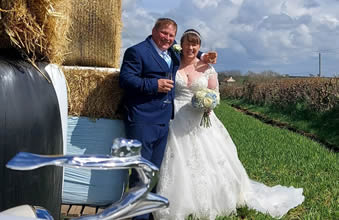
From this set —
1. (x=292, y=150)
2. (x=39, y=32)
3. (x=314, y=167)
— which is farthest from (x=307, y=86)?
(x=39, y=32)

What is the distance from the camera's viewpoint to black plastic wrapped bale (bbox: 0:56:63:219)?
60.4 inches

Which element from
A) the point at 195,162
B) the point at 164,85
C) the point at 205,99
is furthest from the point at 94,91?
the point at 195,162

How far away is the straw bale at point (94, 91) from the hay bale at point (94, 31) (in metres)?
0.29

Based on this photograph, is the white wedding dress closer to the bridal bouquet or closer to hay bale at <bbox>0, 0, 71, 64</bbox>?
the bridal bouquet

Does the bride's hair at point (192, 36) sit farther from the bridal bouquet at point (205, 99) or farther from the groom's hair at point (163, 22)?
the bridal bouquet at point (205, 99)

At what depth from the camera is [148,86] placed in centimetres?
376

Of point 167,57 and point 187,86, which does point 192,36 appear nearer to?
point 167,57

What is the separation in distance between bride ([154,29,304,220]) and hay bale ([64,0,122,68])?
688 mm

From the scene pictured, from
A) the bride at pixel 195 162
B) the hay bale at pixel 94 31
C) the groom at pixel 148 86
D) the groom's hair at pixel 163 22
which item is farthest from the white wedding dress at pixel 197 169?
the hay bale at pixel 94 31

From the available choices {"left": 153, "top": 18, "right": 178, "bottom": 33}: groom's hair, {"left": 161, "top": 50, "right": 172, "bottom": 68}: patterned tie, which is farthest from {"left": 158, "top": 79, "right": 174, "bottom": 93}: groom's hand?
{"left": 153, "top": 18, "right": 178, "bottom": 33}: groom's hair

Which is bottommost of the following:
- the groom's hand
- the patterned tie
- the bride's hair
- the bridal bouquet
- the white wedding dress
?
the white wedding dress

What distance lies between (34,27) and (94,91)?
214 cm

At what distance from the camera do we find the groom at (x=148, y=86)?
3.79m

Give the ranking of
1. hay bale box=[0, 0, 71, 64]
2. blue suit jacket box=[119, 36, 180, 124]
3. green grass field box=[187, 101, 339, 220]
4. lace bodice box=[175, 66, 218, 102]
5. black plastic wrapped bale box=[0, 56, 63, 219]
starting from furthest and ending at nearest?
green grass field box=[187, 101, 339, 220]
lace bodice box=[175, 66, 218, 102]
blue suit jacket box=[119, 36, 180, 124]
hay bale box=[0, 0, 71, 64]
black plastic wrapped bale box=[0, 56, 63, 219]
